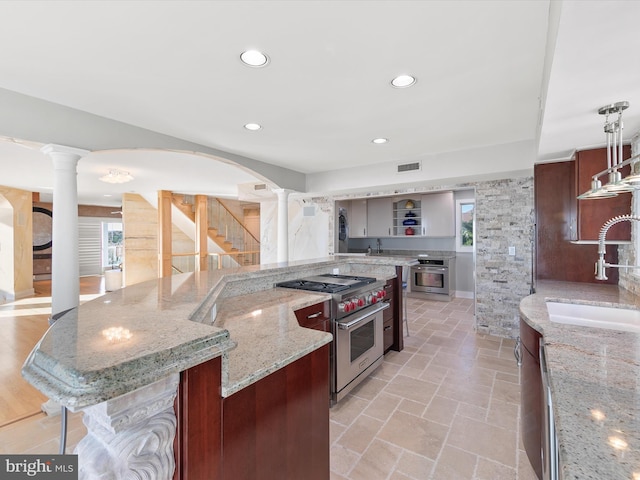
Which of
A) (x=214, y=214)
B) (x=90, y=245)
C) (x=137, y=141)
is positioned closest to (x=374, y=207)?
(x=214, y=214)

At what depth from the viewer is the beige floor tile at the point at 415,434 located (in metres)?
1.96

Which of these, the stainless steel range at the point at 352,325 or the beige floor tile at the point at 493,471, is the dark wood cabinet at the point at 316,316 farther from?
the beige floor tile at the point at 493,471

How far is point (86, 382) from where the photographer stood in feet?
1.77

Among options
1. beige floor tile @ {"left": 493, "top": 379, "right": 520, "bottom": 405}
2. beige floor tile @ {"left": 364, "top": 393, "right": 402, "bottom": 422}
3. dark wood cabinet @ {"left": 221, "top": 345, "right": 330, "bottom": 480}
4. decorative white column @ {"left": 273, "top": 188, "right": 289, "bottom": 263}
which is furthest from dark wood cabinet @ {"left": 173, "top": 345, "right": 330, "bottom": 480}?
decorative white column @ {"left": 273, "top": 188, "right": 289, "bottom": 263}

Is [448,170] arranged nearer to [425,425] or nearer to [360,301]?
[360,301]

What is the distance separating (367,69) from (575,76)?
109 cm

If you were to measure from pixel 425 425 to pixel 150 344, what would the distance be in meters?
2.20

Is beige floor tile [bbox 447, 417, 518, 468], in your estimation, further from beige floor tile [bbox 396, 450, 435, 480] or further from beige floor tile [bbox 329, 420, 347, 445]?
beige floor tile [bbox 329, 420, 347, 445]

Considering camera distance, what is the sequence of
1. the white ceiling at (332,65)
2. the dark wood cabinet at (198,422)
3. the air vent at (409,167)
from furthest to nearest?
the air vent at (409,167) < the white ceiling at (332,65) < the dark wood cabinet at (198,422)

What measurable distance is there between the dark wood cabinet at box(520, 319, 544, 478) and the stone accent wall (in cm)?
224

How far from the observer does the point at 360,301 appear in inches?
105

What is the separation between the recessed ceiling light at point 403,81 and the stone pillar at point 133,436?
84.2 inches

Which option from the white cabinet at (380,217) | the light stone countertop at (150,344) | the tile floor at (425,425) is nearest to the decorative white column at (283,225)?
the tile floor at (425,425)

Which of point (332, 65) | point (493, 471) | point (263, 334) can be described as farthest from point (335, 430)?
point (332, 65)
